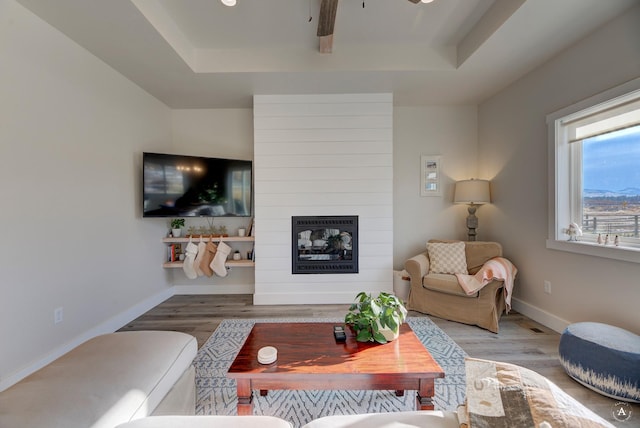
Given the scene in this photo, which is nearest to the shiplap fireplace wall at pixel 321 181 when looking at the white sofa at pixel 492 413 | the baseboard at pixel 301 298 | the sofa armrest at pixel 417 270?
the baseboard at pixel 301 298

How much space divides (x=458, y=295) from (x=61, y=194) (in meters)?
3.67

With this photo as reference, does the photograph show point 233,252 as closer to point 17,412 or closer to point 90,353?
point 90,353

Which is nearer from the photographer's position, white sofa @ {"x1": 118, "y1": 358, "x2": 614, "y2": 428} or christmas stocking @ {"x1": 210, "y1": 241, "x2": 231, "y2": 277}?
white sofa @ {"x1": 118, "y1": 358, "x2": 614, "y2": 428}

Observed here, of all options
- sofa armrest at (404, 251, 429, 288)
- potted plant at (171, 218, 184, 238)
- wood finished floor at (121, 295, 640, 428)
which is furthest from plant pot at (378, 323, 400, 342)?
potted plant at (171, 218, 184, 238)

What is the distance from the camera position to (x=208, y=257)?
11.8 feet

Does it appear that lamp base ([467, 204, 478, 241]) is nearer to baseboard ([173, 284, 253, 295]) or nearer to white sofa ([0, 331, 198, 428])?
baseboard ([173, 284, 253, 295])

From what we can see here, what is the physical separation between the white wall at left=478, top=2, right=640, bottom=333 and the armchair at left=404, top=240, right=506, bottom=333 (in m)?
0.37

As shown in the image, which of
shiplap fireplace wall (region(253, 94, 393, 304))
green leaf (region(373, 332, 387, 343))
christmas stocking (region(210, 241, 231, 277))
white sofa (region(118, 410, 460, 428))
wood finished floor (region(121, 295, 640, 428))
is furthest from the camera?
Answer: christmas stocking (region(210, 241, 231, 277))

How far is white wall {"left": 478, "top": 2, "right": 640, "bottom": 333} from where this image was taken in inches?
Result: 81.6

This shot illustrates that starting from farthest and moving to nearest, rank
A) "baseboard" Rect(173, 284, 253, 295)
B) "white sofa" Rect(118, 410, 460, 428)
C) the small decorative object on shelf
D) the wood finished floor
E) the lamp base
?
1. "baseboard" Rect(173, 284, 253, 295)
2. the lamp base
3. the small decorative object on shelf
4. the wood finished floor
5. "white sofa" Rect(118, 410, 460, 428)

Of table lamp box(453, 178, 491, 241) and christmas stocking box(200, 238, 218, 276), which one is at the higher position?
table lamp box(453, 178, 491, 241)

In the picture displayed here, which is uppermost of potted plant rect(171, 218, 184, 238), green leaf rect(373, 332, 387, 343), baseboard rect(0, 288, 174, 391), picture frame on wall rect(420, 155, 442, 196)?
picture frame on wall rect(420, 155, 442, 196)

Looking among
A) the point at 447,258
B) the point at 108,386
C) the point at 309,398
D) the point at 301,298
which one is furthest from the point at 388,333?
the point at 301,298

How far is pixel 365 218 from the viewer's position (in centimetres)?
350
